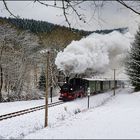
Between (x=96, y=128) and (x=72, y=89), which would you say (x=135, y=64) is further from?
(x=96, y=128)

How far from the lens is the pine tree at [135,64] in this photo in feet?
181

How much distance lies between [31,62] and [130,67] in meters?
17.1

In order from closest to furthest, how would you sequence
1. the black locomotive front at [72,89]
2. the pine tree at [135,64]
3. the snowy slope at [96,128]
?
the snowy slope at [96,128] → the black locomotive front at [72,89] → the pine tree at [135,64]

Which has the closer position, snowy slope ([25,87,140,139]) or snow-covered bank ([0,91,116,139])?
snowy slope ([25,87,140,139])

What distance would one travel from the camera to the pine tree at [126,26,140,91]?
55.3m

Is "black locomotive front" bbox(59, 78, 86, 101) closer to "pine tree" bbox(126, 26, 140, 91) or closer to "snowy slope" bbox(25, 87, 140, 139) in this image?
"pine tree" bbox(126, 26, 140, 91)

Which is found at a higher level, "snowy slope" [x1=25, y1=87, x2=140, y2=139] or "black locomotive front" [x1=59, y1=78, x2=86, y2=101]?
"black locomotive front" [x1=59, y1=78, x2=86, y2=101]

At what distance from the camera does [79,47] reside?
158ft

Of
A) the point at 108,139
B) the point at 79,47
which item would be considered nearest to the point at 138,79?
the point at 79,47

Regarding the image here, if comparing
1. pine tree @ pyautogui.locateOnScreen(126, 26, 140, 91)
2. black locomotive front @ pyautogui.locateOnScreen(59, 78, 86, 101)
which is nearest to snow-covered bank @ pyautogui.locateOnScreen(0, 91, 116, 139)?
black locomotive front @ pyautogui.locateOnScreen(59, 78, 86, 101)

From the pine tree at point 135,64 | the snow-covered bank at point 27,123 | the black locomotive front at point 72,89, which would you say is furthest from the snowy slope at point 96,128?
the pine tree at point 135,64

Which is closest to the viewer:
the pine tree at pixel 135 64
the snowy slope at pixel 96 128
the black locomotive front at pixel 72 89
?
the snowy slope at pixel 96 128

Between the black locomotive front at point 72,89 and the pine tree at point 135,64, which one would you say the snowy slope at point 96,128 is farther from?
the pine tree at point 135,64

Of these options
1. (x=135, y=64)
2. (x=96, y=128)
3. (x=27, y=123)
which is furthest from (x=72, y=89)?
(x=96, y=128)
